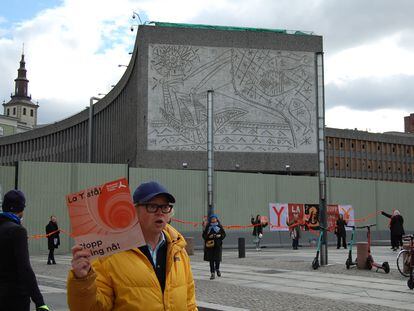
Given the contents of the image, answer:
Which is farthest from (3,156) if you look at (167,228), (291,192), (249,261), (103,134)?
(167,228)

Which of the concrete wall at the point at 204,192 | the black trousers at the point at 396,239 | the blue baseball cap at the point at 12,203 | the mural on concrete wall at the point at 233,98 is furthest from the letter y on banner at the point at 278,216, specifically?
the blue baseball cap at the point at 12,203

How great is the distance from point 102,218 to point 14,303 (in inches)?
75.2

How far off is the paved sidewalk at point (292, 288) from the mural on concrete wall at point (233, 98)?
29.0 m

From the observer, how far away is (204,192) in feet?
114

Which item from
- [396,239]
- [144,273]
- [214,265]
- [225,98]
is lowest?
[214,265]

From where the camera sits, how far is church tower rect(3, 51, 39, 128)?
163875 millimetres

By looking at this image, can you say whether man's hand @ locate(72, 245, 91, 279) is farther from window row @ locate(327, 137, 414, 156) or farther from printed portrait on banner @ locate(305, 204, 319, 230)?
window row @ locate(327, 137, 414, 156)

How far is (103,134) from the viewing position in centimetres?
6956

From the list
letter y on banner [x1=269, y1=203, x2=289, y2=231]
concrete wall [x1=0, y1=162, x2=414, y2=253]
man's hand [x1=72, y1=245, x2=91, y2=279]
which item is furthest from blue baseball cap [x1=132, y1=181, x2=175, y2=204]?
letter y on banner [x1=269, y1=203, x2=289, y2=231]

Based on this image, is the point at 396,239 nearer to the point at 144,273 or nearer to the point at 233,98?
the point at 144,273

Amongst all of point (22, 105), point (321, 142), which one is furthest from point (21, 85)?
point (321, 142)

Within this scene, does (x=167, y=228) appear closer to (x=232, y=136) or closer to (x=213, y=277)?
(x=213, y=277)

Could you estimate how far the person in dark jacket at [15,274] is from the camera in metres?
4.45

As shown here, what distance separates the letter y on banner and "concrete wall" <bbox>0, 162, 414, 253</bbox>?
383 millimetres
